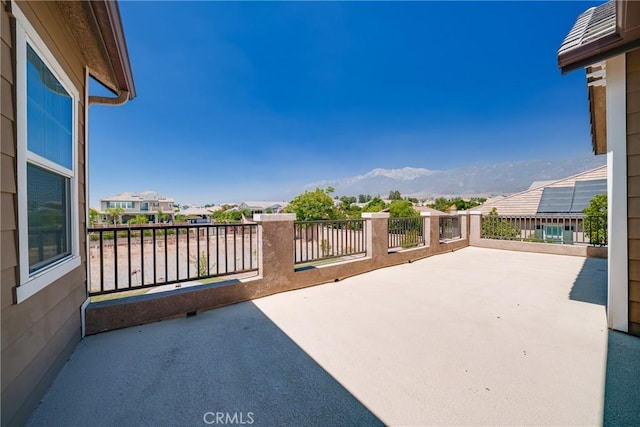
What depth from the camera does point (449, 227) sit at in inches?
304

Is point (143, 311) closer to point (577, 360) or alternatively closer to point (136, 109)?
point (577, 360)

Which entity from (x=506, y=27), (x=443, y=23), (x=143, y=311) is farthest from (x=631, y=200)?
(x=506, y=27)

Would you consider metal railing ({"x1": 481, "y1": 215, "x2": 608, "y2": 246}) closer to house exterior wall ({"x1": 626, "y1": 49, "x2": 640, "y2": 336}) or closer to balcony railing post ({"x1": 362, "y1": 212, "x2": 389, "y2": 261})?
balcony railing post ({"x1": 362, "y1": 212, "x2": 389, "y2": 261})

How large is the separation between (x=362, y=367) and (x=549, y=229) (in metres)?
8.27

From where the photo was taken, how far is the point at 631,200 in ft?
7.96

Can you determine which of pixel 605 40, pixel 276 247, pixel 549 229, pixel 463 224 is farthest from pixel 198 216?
pixel 605 40

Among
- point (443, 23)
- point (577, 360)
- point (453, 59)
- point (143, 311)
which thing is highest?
point (453, 59)

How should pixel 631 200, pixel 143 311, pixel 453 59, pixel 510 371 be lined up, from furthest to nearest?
pixel 453 59, pixel 143 311, pixel 631 200, pixel 510 371

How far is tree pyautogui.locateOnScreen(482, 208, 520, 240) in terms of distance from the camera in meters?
7.67

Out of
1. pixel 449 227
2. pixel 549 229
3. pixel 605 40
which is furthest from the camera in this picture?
pixel 449 227

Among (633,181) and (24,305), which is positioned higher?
(633,181)

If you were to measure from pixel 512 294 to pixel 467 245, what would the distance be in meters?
4.79

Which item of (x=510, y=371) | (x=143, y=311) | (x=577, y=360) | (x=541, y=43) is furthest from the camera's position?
(x=541, y=43)

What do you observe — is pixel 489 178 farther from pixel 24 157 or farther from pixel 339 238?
pixel 24 157
